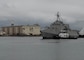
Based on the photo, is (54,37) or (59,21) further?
(59,21)

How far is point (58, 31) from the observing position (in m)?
134

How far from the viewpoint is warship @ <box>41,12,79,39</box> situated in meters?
131

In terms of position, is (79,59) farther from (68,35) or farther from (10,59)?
(68,35)

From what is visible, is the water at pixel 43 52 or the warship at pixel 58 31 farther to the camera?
the warship at pixel 58 31

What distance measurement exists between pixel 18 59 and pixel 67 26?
9824 centimetres

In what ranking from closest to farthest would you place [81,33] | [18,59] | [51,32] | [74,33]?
[18,59] < [51,32] < [74,33] < [81,33]

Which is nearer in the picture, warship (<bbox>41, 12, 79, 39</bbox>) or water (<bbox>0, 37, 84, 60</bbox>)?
water (<bbox>0, 37, 84, 60</bbox>)

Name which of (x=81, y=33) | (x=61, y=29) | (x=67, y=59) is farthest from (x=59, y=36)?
(x=67, y=59)

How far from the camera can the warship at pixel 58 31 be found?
131m

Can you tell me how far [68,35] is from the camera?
13750cm

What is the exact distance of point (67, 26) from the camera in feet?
468

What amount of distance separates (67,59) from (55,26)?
89433 millimetres

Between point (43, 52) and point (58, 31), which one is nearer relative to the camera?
point (43, 52)

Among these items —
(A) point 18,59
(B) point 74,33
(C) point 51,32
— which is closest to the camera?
(A) point 18,59
